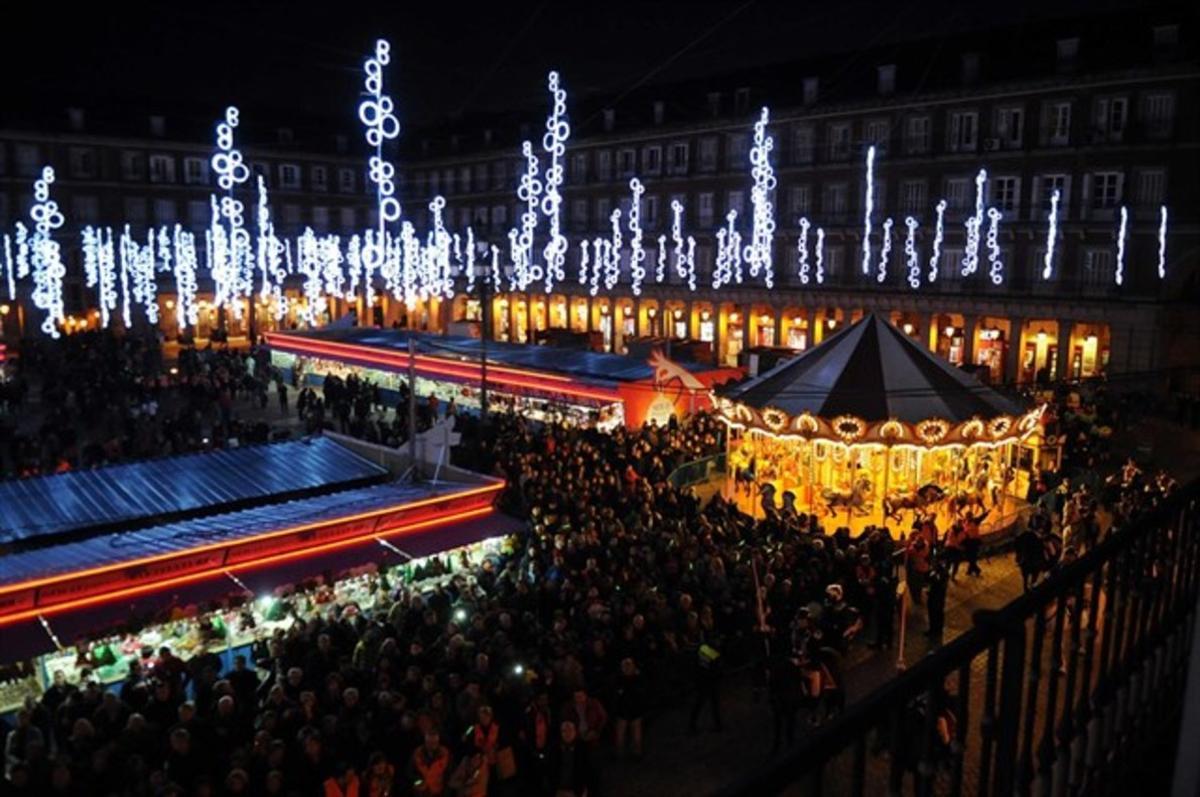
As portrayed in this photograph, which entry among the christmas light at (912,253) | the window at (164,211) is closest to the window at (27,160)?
the window at (164,211)

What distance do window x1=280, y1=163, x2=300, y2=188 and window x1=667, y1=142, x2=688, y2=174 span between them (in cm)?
2351

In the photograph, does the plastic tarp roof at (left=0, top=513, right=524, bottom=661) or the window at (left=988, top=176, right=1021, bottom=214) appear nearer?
the plastic tarp roof at (left=0, top=513, right=524, bottom=661)

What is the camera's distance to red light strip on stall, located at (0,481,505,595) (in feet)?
34.4

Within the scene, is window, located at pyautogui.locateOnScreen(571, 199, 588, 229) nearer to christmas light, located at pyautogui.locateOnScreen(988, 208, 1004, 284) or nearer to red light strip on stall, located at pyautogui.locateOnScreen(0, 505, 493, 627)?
christmas light, located at pyautogui.locateOnScreen(988, 208, 1004, 284)

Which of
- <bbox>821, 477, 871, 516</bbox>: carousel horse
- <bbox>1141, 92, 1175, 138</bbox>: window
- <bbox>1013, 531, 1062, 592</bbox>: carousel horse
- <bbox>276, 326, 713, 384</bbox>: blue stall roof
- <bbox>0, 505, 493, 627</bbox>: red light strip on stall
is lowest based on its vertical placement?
<bbox>821, 477, 871, 516</bbox>: carousel horse

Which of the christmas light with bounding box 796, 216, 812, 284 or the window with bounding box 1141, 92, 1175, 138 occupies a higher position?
the window with bounding box 1141, 92, 1175, 138

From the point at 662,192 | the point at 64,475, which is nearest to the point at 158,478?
the point at 64,475

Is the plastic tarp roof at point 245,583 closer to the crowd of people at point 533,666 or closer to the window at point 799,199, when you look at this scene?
the crowd of people at point 533,666

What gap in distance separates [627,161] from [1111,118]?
23.0 meters

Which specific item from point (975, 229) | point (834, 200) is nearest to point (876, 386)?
point (975, 229)

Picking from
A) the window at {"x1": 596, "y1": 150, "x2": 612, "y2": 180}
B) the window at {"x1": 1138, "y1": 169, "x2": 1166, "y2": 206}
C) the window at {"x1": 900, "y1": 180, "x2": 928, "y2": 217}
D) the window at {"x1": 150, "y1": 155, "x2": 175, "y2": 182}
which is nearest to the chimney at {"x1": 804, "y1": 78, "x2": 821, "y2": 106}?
the window at {"x1": 900, "y1": 180, "x2": 928, "y2": 217}

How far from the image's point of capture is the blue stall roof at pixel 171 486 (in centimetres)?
1302

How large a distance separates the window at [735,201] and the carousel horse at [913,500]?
27337mm

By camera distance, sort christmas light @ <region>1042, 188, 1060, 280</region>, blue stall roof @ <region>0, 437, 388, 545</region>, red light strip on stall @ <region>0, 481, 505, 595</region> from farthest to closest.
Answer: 1. christmas light @ <region>1042, 188, 1060, 280</region>
2. blue stall roof @ <region>0, 437, 388, 545</region>
3. red light strip on stall @ <region>0, 481, 505, 595</region>
